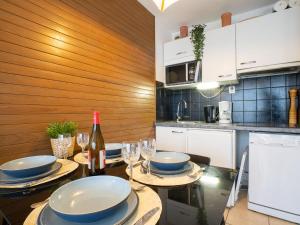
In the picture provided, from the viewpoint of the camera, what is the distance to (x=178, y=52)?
8.53 ft

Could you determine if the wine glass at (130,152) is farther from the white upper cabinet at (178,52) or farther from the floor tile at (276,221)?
the white upper cabinet at (178,52)

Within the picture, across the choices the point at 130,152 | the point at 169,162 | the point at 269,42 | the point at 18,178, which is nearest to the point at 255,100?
the point at 269,42

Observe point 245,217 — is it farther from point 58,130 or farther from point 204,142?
point 58,130

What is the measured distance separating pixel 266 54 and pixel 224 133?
41.4 inches

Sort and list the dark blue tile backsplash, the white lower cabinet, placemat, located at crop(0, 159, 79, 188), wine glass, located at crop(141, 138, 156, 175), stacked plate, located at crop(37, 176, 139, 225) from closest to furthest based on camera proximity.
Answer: stacked plate, located at crop(37, 176, 139, 225), placemat, located at crop(0, 159, 79, 188), wine glass, located at crop(141, 138, 156, 175), the white lower cabinet, the dark blue tile backsplash

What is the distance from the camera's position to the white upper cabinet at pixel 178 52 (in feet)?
8.20

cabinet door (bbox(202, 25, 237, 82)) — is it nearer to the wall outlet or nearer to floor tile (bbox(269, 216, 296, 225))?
the wall outlet

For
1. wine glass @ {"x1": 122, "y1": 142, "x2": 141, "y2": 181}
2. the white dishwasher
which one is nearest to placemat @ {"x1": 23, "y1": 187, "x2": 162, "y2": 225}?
wine glass @ {"x1": 122, "y1": 142, "x2": 141, "y2": 181}

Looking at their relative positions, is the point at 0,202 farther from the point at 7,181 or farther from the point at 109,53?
the point at 109,53

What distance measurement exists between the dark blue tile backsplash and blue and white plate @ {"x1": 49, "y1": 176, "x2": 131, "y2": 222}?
221cm

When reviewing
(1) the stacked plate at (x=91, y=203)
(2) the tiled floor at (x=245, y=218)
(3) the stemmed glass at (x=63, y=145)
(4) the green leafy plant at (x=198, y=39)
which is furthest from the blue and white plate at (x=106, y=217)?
(4) the green leafy plant at (x=198, y=39)

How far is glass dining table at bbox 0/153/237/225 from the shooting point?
0.47 m

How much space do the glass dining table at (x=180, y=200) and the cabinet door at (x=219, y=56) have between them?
1782 mm

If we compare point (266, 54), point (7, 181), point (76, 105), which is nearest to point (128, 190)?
point (7, 181)
